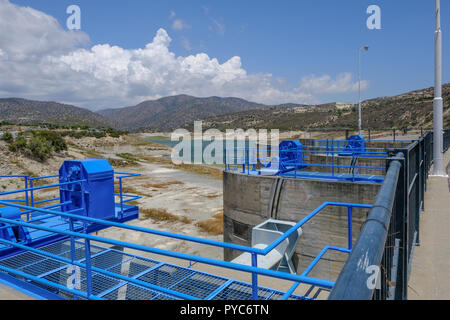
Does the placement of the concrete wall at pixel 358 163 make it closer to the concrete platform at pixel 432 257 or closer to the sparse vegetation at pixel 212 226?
the sparse vegetation at pixel 212 226

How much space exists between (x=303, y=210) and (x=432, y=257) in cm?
741

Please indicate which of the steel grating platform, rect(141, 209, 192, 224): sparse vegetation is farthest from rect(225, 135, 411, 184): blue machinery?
the steel grating platform

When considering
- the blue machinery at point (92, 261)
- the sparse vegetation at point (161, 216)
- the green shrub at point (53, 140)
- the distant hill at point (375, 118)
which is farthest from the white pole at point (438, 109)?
the distant hill at point (375, 118)

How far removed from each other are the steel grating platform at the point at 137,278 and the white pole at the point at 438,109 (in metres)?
8.58

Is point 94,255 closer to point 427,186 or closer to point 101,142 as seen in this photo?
point 427,186

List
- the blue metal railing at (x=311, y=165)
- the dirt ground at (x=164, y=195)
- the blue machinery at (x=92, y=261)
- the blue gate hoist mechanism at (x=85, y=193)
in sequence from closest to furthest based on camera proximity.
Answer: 1. the blue machinery at (x=92, y=261)
2. the blue gate hoist mechanism at (x=85, y=193)
3. the blue metal railing at (x=311, y=165)
4. the dirt ground at (x=164, y=195)

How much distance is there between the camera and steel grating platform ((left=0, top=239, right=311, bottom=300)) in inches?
194

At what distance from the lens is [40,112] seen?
497ft

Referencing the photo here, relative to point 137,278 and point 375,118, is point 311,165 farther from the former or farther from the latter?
point 375,118

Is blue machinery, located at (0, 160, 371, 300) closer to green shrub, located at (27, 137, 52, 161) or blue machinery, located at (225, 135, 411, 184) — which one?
blue machinery, located at (225, 135, 411, 184)

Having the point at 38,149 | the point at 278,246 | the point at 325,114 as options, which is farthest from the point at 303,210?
the point at 325,114

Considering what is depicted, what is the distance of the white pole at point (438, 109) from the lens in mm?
10602

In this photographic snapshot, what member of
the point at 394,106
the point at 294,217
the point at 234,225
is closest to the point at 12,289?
the point at 294,217
